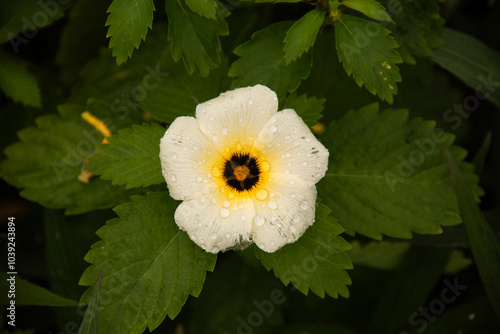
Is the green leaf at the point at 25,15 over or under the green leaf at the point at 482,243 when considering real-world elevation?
over

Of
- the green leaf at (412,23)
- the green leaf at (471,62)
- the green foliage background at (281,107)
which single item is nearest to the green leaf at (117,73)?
the green foliage background at (281,107)

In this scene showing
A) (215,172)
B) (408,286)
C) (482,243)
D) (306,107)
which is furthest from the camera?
(408,286)

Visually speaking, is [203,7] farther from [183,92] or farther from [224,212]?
[224,212]

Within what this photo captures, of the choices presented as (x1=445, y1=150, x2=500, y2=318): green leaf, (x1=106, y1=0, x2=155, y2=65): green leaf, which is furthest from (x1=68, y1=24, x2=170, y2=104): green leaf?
(x1=445, y1=150, x2=500, y2=318): green leaf

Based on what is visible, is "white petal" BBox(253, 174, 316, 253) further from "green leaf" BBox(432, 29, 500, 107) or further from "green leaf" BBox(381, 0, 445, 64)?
"green leaf" BBox(432, 29, 500, 107)

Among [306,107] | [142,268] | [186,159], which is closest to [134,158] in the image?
[186,159]

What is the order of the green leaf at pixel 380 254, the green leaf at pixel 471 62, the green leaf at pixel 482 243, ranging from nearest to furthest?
the green leaf at pixel 482 243, the green leaf at pixel 471 62, the green leaf at pixel 380 254

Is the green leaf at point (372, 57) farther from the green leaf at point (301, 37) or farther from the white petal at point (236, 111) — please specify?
the white petal at point (236, 111)
